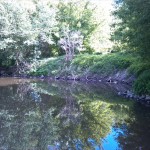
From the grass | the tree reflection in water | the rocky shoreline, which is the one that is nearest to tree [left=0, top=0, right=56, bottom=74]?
the grass

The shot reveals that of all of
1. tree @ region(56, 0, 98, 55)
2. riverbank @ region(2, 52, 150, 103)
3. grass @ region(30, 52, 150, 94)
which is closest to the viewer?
riverbank @ region(2, 52, 150, 103)

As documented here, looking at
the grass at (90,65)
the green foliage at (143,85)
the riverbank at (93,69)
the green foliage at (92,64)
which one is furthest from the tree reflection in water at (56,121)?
the green foliage at (92,64)

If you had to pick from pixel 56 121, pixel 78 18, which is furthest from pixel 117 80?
pixel 78 18

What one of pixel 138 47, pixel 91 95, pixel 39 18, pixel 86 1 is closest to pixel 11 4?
pixel 39 18

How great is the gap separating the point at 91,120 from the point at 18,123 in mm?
2747

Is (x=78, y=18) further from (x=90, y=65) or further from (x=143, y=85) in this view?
(x=143, y=85)

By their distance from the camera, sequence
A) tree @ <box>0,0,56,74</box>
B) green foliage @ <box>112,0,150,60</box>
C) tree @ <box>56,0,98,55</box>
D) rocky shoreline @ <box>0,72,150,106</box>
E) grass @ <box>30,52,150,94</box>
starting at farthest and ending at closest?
tree @ <box>56,0,98,55</box>
tree @ <box>0,0,56,74</box>
grass @ <box>30,52,150,94</box>
rocky shoreline @ <box>0,72,150,106</box>
green foliage @ <box>112,0,150,60</box>

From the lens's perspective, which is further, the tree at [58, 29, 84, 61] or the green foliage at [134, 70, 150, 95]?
the tree at [58, 29, 84, 61]

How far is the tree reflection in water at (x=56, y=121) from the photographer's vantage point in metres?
8.59

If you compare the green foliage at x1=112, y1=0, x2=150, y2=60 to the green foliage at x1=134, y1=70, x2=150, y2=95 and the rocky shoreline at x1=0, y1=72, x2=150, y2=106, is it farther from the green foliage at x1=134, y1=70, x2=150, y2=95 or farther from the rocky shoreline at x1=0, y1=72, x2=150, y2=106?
the rocky shoreline at x1=0, y1=72, x2=150, y2=106

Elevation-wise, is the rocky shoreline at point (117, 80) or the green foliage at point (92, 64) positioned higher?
the green foliage at point (92, 64)

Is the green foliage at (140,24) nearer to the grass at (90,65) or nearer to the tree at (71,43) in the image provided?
the grass at (90,65)

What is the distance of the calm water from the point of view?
27.5ft

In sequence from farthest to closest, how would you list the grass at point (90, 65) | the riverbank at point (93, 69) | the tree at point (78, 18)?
the tree at point (78, 18)
the grass at point (90, 65)
the riverbank at point (93, 69)
